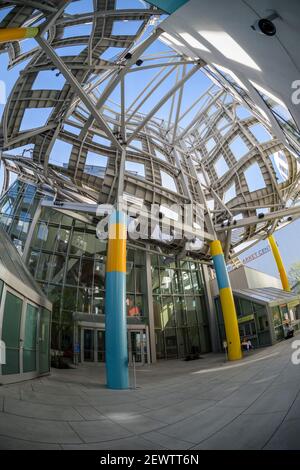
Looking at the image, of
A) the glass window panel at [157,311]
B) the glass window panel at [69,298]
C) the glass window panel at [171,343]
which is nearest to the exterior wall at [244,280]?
the glass window panel at [171,343]

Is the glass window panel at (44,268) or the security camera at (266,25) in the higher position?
the glass window panel at (44,268)

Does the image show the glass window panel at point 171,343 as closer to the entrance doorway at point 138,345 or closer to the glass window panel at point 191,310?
the glass window panel at point 191,310

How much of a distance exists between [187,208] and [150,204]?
112 inches

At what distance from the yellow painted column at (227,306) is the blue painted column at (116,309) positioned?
7.52 metres

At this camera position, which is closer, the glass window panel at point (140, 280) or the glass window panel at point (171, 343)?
the glass window panel at point (171, 343)

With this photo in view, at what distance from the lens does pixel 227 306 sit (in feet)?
49.8

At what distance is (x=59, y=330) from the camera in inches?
623

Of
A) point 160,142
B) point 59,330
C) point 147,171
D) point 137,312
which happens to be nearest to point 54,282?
point 59,330

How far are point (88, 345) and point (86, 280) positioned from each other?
186 inches

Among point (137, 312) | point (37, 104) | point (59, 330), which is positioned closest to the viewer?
point (37, 104)

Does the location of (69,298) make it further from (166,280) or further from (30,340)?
(30,340)

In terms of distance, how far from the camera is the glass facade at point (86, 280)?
684 inches
